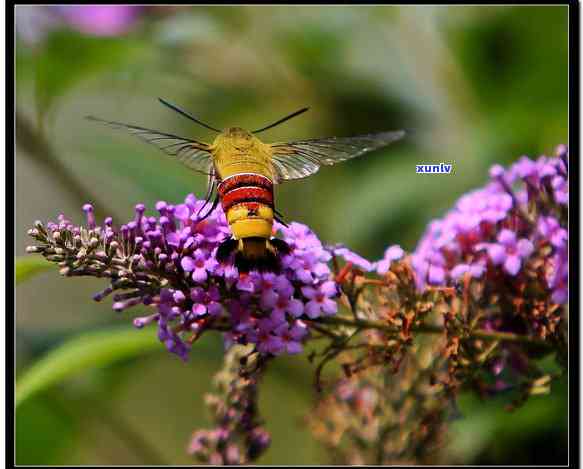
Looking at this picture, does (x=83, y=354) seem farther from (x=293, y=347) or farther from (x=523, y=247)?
(x=523, y=247)

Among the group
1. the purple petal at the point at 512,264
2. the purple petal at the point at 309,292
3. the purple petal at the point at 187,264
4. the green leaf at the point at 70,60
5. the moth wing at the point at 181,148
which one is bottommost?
the purple petal at the point at 309,292

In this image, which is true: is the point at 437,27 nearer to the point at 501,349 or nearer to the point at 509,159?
the point at 509,159

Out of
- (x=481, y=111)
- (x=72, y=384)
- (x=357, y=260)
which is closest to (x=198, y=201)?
(x=357, y=260)

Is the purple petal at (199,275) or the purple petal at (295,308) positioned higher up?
the purple petal at (199,275)

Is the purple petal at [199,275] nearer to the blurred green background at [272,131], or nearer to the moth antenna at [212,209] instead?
the moth antenna at [212,209]

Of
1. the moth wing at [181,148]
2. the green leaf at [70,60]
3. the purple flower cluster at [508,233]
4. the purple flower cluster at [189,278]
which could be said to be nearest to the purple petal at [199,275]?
the purple flower cluster at [189,278]

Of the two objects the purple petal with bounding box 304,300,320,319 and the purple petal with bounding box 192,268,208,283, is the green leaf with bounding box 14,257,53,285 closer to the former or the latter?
the purple petal with bounding box 192,268,208,283
